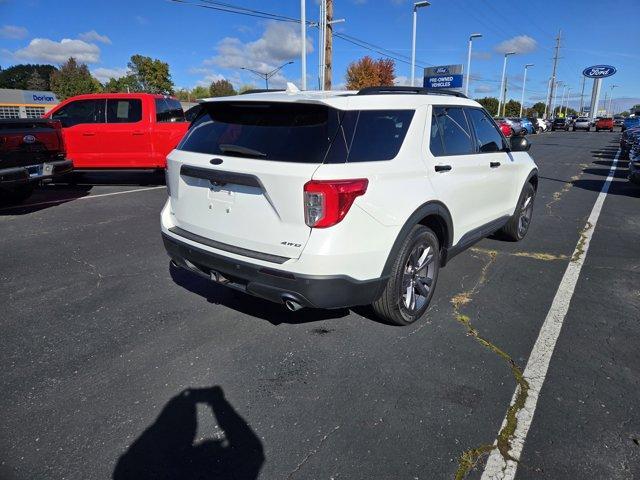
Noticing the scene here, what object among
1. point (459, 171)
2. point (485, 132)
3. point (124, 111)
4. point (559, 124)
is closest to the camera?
point (459, 171)

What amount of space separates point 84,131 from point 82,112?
0.50 m

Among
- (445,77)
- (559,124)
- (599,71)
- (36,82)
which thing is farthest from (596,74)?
(36,82)

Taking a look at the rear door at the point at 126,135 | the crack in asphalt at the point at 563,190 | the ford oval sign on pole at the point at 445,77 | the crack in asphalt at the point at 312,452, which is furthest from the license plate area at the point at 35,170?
the ford oval sign on pole at the point at 445,77

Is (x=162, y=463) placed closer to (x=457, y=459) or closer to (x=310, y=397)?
(x=310, y=397)

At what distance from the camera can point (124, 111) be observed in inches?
386

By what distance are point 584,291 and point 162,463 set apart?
162 inches

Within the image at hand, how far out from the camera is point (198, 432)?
7.99 feet

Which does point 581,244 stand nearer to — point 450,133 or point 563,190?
point 450,133

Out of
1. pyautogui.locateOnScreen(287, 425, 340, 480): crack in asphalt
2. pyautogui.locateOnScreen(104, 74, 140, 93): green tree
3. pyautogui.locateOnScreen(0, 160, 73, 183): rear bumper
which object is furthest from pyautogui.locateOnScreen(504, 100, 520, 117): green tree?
pyautogui.locateOnScreen(287, 425, 340, 480): crack in asphalt

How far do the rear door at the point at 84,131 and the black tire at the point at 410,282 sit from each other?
8.62 meters

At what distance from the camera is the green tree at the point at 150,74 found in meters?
82.2

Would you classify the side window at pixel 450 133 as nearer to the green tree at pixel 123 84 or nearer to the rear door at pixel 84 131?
the rear door at pixel 84 131

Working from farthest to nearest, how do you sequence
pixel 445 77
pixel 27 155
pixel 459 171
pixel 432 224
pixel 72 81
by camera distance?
pixel 72 81
pixel 445 77
pixel 27 155
pixel 459 171
pixel 432 224

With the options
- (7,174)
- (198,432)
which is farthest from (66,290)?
(7,174)
